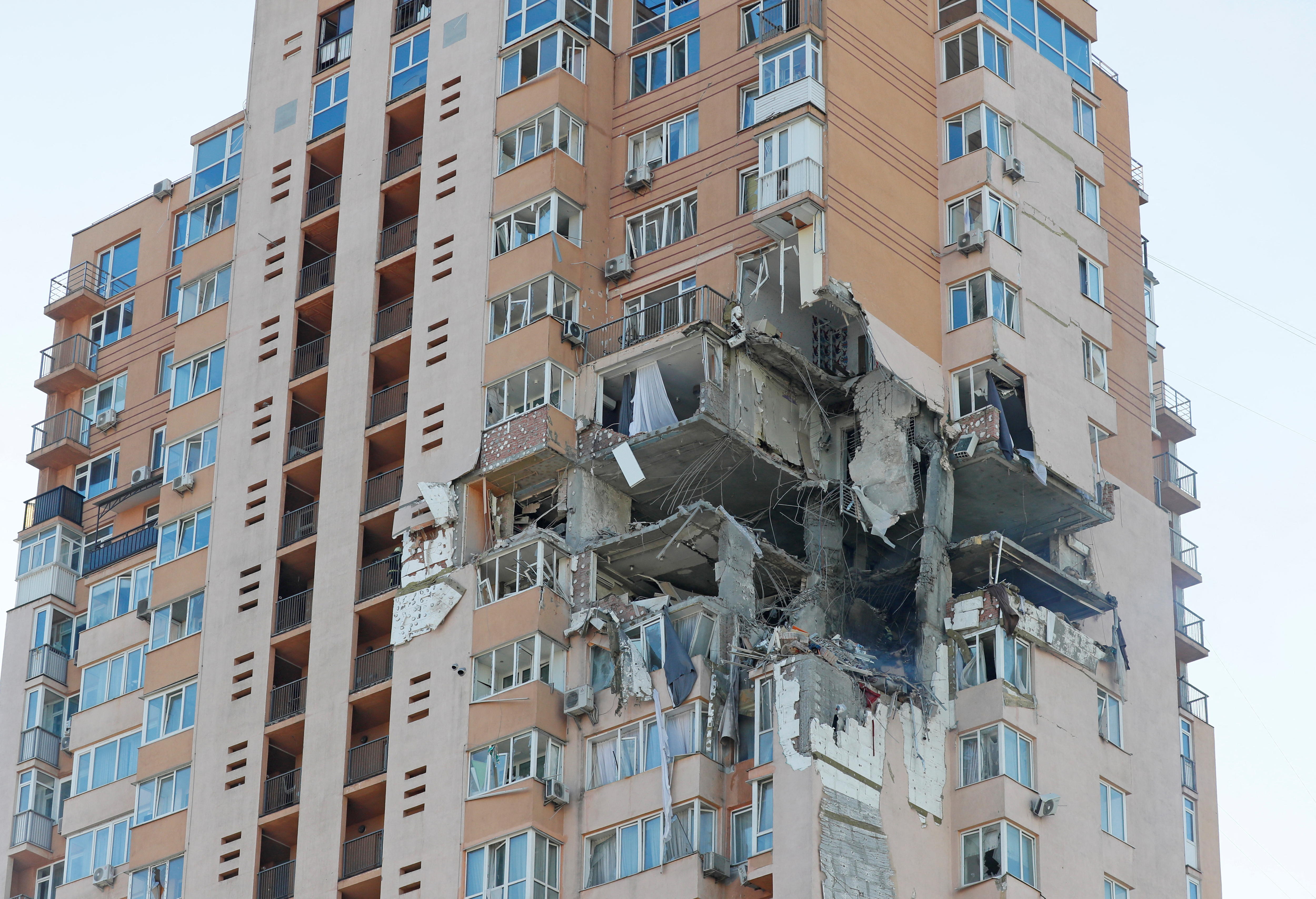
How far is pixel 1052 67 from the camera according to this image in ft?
226

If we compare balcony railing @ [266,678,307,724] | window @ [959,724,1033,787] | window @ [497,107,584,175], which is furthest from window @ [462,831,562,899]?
window @ [497,107,584,175]

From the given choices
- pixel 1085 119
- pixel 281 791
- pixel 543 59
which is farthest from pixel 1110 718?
pixel 543 59

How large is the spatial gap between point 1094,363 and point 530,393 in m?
16.2

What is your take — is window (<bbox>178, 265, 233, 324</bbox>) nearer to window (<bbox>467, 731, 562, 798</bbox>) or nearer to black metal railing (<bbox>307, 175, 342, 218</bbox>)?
black metal railing (<bbox>307, 175, 342, 218</bbox>)

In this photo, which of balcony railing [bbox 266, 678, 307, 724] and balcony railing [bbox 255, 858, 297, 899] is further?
balcony railing [bbox 266, 678, 307, 724]

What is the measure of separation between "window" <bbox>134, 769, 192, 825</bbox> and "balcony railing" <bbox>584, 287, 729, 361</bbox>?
52.9ft

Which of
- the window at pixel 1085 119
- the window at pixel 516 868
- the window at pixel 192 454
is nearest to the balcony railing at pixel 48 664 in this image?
the window at pixel 192 454

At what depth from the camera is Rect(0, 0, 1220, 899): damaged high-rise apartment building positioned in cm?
5669

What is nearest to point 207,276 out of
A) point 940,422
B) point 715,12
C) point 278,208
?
point 278,208

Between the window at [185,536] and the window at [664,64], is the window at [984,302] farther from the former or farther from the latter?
the window at [185,536]

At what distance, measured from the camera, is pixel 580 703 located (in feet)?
190

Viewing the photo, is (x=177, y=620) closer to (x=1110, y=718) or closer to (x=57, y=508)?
(x=57, y=508)

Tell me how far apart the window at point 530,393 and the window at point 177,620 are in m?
10.8

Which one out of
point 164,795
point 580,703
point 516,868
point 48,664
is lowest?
point 516,868
